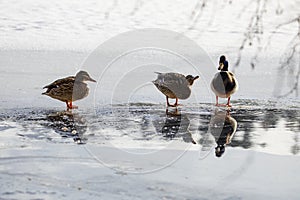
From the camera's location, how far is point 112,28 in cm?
1036

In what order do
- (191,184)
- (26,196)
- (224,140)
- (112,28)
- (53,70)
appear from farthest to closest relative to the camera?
(112,28)
(53,70)
(224,140)
(191,184)
(26,196)

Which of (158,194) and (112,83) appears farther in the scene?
(112,83)

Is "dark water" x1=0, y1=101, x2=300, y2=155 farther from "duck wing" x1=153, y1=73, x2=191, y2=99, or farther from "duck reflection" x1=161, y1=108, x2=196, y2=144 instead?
"duck wing" x1=153, y1=73, x2=191, y2=99

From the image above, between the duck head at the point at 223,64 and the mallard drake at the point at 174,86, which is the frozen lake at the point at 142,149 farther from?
the duck head at the point at 223,64

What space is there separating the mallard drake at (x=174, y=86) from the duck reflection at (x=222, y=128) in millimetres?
592

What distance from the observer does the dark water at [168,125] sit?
5.06 m

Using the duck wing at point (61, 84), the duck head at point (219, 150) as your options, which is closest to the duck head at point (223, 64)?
the duck wing at point (61, 84)

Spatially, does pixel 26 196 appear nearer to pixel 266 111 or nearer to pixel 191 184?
pixel 191 184

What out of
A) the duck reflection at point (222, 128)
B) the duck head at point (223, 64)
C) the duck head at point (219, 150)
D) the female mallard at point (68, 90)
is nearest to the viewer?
the duck head at point (219, 150)

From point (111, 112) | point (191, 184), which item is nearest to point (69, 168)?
point (191, 184)

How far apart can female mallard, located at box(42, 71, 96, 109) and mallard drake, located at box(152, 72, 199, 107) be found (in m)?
0.91

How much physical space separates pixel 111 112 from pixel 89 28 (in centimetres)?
449

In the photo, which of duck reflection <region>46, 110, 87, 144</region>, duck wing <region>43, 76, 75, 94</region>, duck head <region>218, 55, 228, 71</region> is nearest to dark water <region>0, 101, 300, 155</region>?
duck reflection <region>46, 110, 87, 144</region>

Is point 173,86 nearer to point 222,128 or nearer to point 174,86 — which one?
point 174,86
